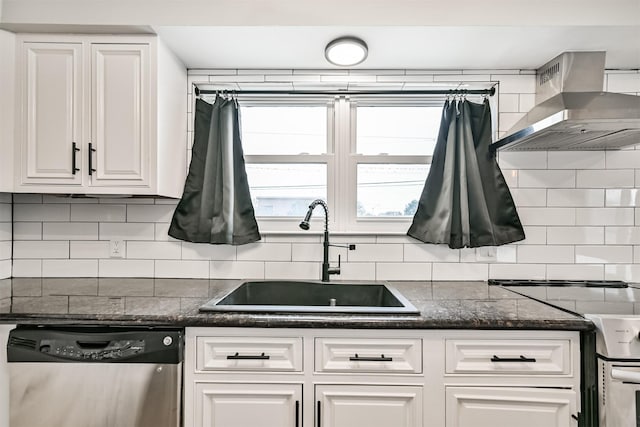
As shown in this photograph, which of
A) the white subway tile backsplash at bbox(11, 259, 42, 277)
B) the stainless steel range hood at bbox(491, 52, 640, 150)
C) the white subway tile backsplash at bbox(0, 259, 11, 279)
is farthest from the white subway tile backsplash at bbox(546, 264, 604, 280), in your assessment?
the white subway tile backsplash at bbox(0, 259, 11, 279)

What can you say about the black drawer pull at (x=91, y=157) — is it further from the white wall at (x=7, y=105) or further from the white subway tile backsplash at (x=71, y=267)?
the white subway tile backsplash at (x=71, y=267)

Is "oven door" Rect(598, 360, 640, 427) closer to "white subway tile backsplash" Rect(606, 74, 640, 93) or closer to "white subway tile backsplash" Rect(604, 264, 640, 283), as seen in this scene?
"white subway tile backsplash" Rect(604, 264, 640, 283)

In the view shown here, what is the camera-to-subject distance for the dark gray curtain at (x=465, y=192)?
1918mm

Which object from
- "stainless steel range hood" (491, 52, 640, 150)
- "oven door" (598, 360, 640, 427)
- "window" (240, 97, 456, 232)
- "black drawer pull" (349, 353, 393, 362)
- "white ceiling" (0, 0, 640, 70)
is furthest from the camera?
"window" (240, 97, 456, 232)

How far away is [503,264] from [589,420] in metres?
0.88

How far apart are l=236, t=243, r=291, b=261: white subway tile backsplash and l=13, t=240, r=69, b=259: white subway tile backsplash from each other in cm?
99

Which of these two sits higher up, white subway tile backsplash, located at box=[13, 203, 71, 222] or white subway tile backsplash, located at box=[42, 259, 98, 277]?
white subway tile backsplash, located at box=[13, 203, 71, 222]

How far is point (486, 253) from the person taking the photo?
6.57ft

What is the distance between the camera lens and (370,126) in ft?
6.93

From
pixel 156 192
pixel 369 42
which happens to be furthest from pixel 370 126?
pixel 156 192

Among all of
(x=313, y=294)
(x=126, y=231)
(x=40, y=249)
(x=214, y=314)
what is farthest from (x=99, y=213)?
(x=313, y=294)

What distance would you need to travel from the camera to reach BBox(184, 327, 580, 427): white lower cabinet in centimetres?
129

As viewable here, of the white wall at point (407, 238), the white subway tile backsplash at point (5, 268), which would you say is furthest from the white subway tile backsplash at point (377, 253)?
the white subway tile backsplash at point (5, 268)

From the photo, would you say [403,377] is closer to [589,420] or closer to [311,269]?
[589,420]
